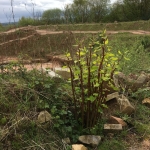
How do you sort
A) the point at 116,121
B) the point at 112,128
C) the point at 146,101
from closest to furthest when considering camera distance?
the point at 112,128 < the point at 116,121 < the point at 146,101

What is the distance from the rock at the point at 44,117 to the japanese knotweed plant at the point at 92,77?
35 centimetres

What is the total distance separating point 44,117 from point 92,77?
0.72 m

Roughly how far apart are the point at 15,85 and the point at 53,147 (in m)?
0.91

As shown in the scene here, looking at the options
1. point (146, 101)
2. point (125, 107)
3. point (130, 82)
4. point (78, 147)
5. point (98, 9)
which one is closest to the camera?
point (78, 147)

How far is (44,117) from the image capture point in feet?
9.20

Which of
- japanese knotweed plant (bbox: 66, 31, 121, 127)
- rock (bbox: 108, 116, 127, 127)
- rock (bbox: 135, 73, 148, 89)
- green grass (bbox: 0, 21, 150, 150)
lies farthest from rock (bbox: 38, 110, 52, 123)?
rock (bbox: 135, 73, 148, 89)

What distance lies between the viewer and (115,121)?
126 inches

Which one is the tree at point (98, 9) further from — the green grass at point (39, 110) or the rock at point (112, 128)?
the rock at point (112, 128)

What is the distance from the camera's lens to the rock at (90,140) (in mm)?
2826

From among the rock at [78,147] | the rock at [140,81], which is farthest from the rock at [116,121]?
the rock at [140,81]

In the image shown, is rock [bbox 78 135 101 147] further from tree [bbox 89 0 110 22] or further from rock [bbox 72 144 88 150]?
tree [bbox 89 0 110 22]

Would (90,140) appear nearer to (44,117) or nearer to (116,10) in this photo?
(44,117)

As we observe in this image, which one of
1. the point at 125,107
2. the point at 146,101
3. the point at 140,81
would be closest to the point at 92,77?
the point at 125,107

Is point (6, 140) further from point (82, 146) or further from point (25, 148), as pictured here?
point (82, 146)
